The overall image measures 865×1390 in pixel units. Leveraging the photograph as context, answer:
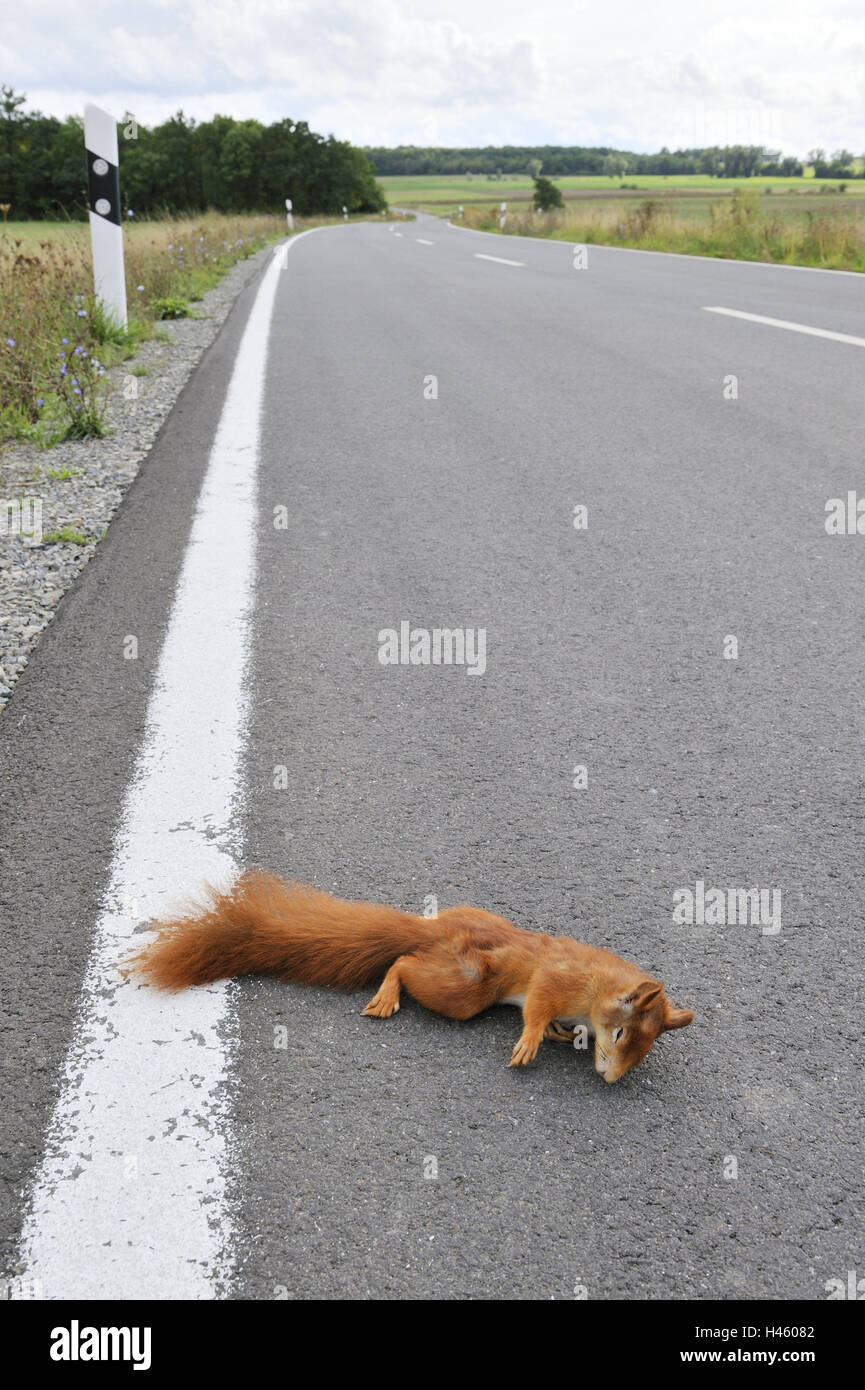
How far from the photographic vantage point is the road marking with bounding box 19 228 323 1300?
5.16 feet

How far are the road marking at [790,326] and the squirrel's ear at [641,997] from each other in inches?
334

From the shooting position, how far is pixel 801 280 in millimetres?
14359

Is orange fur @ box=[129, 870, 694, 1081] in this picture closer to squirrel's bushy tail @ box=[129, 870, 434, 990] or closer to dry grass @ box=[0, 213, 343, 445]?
squirrel's bushy tail @ box=[129, 870, 434, 990]

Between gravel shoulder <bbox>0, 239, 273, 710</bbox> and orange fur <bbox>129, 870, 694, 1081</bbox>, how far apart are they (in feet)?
4.82

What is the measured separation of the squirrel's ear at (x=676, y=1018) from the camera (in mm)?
1862

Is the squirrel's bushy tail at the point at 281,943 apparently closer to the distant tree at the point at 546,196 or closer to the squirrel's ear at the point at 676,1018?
the squirrel's ear at the point at 676,1018

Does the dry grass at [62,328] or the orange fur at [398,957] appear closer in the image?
the orange fur at [398,957]

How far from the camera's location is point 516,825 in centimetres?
263

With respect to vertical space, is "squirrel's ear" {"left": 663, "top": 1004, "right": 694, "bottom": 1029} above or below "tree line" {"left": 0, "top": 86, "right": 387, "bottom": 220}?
below

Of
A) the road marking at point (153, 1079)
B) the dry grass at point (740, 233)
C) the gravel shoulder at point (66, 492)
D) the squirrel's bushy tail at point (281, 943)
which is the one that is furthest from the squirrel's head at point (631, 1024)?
the dry grass at point (740, 233)

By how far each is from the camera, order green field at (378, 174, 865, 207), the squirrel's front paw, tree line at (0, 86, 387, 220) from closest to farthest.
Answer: the squirrel's front paw, tree line at (0, 86, 387, 220), green field at (378, 174, 865, 207)

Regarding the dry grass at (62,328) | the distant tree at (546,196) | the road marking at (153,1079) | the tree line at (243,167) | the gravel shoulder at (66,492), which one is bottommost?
the road marking at (153,1079)

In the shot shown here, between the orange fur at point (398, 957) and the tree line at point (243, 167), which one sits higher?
the tree line at point (243, 167)

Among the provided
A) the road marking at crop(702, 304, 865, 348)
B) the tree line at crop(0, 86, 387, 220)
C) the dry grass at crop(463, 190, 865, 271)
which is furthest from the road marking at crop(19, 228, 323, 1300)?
the tree line at crop(0, 86, 387, 220)
